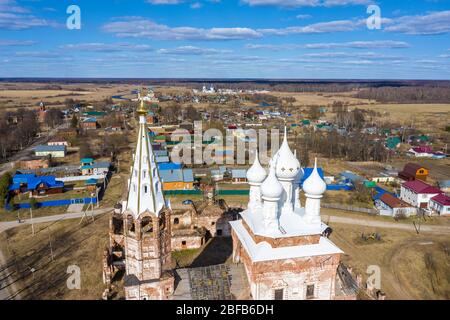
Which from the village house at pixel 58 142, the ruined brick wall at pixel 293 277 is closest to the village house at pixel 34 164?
the village house at pixel 58 142

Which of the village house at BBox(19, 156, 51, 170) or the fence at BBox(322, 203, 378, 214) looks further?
the village house at BBox(19, 156, 51, 170)

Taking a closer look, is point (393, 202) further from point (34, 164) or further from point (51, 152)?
point (51, 152)

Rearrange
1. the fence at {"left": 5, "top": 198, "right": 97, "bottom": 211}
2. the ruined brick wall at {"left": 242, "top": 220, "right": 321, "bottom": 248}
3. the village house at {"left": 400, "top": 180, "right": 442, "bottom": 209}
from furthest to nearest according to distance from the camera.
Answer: the village house at {"left": 400, "top": 180, "right": 442, "bottom": 209}, the fence at {"left": 5, "top": 198, "right": 97, "bottom": 211}, the ruined brick wall at {"left": 242, "top": 220, "right": 321, "bottom": 248}

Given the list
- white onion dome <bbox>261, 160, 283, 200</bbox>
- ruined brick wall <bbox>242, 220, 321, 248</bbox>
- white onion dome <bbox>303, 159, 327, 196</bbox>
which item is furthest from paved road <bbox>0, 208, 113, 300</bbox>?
white onion dome <bbox>303, 159, 327, 196</bbox>

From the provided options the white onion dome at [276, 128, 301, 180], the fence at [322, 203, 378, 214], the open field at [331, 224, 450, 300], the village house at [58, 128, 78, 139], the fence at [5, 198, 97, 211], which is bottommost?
the open field at [331, 224, 450, 300]

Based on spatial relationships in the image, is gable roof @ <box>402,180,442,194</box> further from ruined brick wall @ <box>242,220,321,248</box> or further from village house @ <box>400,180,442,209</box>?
ruined brick wall @ <box>242,220,321,248</box>
